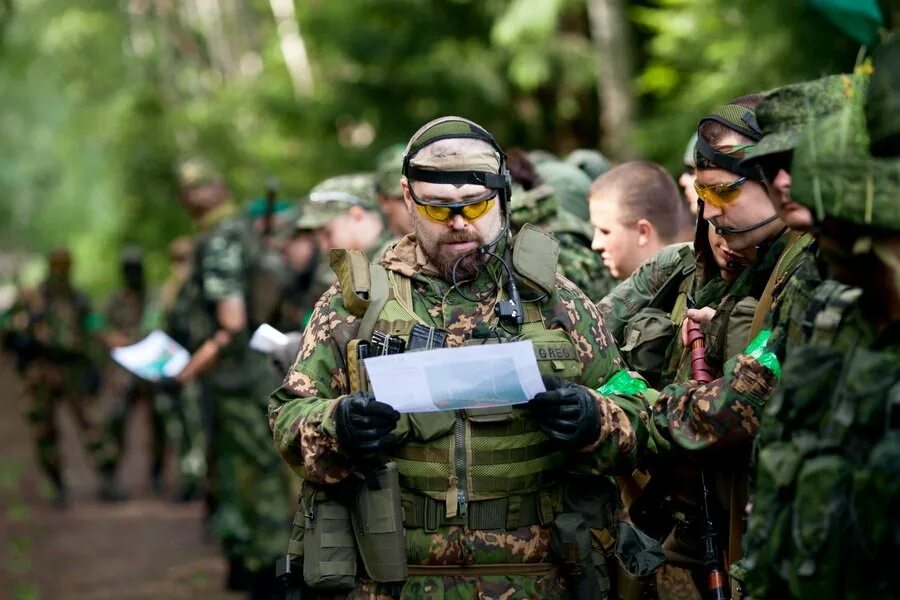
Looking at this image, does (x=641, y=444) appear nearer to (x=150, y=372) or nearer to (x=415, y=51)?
(x=150, y=372)

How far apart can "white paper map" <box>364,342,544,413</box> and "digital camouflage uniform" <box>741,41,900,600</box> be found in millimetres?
786

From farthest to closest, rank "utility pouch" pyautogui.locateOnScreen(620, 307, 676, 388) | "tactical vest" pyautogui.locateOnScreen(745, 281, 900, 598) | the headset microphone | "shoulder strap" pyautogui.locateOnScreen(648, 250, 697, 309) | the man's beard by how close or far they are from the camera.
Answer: "shoulder strap" pyautogui.locateOnScreen(648, 250, 697, 309) → "utility pouch" pyautogui.locateOnScreen(620, 307, 676, 388) → the headset microphone → the man's beard → "tactical vest" pyautogui.locateOnScreen(745, 281, 900, 598)

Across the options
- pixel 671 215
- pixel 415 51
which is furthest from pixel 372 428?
pixel 415 51

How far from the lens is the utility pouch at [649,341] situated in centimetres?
530

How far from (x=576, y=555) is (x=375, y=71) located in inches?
485

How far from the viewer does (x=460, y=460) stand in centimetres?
457

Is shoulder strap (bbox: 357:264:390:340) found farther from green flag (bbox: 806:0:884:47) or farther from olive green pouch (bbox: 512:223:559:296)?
green flag (bbox: 806:0:884:47)

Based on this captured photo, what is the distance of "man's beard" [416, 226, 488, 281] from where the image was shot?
468 cm

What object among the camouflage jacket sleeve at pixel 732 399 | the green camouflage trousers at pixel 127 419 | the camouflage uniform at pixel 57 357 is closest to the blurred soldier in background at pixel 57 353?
the camouflage uniform at pixel 57 357

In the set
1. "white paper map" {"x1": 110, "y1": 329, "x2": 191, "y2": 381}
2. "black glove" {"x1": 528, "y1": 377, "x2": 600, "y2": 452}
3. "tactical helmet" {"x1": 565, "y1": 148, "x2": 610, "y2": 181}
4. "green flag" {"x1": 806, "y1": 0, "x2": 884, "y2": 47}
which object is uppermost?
"green flag" {"x1": 806, "y1": 0, "x2": 884, "y2": 47}

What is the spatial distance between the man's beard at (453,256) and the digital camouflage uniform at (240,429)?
5.42 metres

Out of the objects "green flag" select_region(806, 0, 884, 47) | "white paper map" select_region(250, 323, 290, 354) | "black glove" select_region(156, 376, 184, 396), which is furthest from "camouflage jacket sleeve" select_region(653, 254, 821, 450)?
"black glove" select_region(156, 376, 184, 396)

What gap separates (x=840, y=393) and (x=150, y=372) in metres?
8.25

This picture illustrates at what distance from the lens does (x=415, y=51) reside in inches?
633
